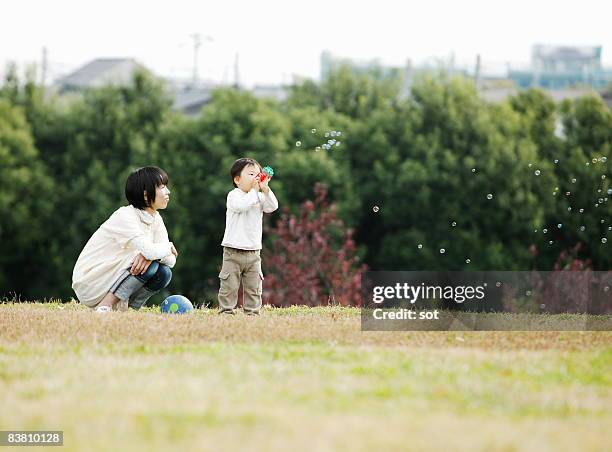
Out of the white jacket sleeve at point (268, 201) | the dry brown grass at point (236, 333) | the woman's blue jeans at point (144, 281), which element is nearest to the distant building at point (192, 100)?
the woman's blue jeans at point (144, 281)

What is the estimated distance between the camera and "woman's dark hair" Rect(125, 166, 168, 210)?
9.12 meters

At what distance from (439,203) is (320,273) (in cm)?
671

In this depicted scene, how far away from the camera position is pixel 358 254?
88.4ft

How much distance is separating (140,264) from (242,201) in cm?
99

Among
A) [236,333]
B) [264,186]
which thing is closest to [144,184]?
[264,186]

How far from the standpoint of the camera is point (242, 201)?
8992 millimetres

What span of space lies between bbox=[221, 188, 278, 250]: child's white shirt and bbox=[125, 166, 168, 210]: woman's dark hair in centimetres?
64

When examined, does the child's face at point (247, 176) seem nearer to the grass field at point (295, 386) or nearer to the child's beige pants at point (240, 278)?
the child's beige pants at point (240, 278)

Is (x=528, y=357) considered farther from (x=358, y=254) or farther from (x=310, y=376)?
(x=358, y=254)

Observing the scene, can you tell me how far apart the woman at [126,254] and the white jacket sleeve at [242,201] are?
1.79 ft

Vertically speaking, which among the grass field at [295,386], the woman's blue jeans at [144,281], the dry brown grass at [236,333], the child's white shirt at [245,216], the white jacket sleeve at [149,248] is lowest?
the grass field at [295,386]

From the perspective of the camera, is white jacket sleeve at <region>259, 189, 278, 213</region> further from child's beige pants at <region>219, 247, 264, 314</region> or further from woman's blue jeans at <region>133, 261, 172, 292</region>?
woman's blue jeans at <region>133, 261, 172, 292</region>

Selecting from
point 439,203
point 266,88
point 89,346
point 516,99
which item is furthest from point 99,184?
point 266,88

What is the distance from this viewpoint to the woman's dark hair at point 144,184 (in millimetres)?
9117
